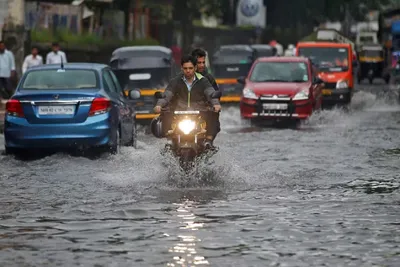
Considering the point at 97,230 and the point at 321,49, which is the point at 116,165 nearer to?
the point at 97,230

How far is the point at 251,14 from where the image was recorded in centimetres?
9381

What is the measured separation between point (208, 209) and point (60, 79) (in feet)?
21.9

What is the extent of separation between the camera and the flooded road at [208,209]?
9.77 m

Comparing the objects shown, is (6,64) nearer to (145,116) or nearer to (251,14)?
(145,116)

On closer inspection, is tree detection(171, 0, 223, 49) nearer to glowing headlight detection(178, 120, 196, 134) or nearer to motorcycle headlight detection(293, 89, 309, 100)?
motorcycle headlight detection(293, 89, 309, 100)

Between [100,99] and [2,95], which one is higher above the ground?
[100,99]

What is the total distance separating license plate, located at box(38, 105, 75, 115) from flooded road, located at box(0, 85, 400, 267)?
25.4 inches

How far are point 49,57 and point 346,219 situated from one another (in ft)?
72.6

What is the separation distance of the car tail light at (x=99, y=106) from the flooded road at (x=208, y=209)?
2.22 feet

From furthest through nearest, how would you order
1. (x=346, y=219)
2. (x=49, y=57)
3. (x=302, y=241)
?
1. (x=49, y=57)
2. (x=346, y=219)
3. (x=302, y=241)

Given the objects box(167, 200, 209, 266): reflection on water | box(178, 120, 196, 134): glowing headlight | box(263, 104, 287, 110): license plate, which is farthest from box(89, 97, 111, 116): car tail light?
box(263, 104, 287, 110): license plate

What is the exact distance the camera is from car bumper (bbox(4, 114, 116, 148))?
18031 mm

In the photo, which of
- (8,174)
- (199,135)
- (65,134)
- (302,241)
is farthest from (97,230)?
(65,134)

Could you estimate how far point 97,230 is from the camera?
11109mm
